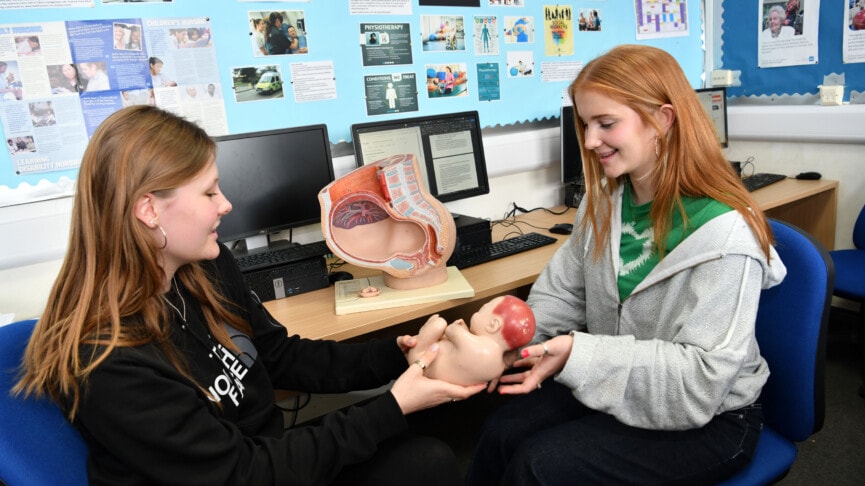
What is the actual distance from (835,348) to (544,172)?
55.5 inches

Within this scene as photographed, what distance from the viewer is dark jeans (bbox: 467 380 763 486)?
1.13 meters

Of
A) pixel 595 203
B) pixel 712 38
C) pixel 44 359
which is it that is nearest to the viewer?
pixel 44 359

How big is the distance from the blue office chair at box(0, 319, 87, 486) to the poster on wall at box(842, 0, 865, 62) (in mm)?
2934

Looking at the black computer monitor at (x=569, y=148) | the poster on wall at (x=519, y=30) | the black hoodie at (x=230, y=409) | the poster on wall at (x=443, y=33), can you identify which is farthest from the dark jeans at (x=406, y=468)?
the poster on wall at (x=519, y=30)

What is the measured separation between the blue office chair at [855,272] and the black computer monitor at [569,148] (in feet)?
3.14

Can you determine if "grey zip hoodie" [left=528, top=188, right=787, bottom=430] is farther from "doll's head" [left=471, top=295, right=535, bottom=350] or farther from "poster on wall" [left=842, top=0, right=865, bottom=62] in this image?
"poster on wall" [left=842, top=0, right=865, bottom=62]

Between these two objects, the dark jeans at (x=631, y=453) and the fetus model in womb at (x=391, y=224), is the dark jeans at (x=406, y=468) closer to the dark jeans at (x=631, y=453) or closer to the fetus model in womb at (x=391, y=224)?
the dark jeans at (x=631, y=453)

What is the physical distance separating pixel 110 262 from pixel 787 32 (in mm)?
2859

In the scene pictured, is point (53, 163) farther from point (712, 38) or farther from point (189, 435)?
point (712, 38)

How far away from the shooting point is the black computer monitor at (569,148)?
8.32 ft

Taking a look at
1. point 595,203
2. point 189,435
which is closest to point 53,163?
point 189,435

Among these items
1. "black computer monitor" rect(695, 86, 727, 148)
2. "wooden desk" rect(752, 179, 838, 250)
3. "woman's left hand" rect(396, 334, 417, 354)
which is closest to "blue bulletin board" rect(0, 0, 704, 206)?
"black computer monitor" rect(695, 86, 727, 148)

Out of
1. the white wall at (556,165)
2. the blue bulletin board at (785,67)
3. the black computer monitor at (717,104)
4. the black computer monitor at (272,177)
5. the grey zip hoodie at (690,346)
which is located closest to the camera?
the grey zip hoodie at (690,346)

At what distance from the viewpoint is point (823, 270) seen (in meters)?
1.17
